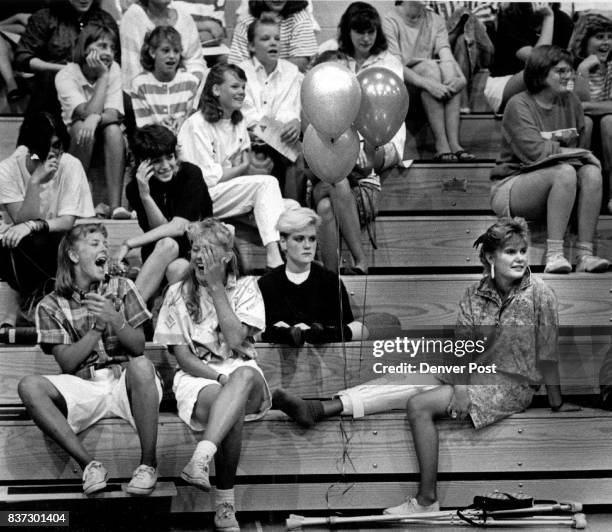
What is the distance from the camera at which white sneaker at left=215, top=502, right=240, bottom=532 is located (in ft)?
11.6

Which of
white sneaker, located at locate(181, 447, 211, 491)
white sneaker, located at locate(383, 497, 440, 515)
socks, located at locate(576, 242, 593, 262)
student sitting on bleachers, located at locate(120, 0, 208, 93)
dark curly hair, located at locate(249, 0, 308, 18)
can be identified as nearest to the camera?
white sneaker, located at locate(181, 447, 211, 491)

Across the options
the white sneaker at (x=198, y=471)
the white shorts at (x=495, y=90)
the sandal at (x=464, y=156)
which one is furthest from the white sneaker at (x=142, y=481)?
the white shorts at (x=495, y=90)

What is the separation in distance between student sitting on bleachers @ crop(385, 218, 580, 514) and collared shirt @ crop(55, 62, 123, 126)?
154 cm

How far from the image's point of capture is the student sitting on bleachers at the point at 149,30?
4.67 m

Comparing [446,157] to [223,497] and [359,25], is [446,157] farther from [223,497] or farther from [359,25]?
[223,497]

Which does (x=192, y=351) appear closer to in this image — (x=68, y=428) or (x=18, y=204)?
(x=68, y=428)

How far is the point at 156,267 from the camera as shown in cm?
400

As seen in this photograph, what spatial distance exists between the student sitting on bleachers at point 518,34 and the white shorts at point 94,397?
202 centimetres

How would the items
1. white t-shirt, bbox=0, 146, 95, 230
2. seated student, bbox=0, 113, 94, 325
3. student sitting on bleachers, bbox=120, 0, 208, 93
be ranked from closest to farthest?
seated student, bbox=0, 113, 94, 325, white t-shirt, bbox=0, 146, 95, 230, student sitting on bleachers, bbox=120, 0, 208, 93

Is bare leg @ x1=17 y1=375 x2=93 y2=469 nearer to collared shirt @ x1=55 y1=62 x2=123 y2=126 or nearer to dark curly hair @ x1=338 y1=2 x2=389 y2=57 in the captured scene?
collared shirt @ x1=55 y1=62 x2=123 y2=126

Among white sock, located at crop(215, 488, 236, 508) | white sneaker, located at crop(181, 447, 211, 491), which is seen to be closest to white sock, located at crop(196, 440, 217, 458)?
white sneaker, located at crop(181, 447, 211, 491)

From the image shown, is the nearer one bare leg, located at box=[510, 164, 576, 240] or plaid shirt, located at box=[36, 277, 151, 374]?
plaid shirt, located at box=[36, 277, 151, 374]

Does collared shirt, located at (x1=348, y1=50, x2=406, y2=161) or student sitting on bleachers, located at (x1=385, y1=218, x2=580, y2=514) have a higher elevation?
collared shirt, located at (x1=348, y1=50, x2=406, y2=161)

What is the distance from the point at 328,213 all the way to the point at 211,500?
110 centimetres
